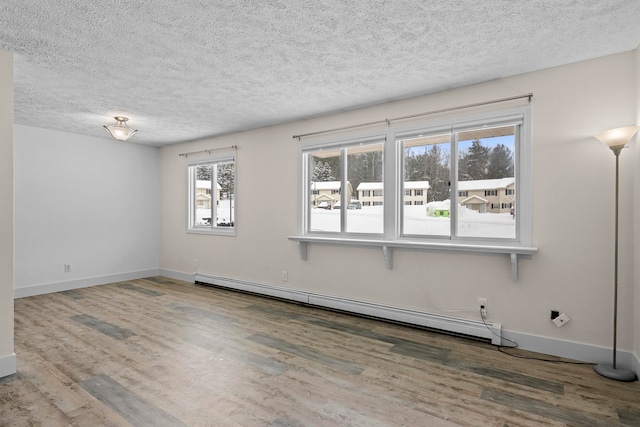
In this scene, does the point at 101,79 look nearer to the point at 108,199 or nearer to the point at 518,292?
the point at 108,199

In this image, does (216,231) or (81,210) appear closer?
Result: (81,210)

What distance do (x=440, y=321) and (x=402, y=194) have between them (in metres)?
1.42

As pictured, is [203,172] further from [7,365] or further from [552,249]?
[552,249]

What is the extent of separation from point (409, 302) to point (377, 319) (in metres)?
0.43

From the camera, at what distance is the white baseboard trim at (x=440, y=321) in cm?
274

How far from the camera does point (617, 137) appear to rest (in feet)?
8.07

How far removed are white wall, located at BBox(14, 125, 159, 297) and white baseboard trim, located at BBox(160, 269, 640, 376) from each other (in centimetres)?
201

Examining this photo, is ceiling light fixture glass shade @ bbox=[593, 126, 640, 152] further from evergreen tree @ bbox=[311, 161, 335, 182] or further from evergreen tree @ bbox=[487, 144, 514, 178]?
evergreen tree @ bbox=[311, 161, 335, 182]

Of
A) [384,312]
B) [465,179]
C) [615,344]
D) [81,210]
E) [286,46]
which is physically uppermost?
[286,46]

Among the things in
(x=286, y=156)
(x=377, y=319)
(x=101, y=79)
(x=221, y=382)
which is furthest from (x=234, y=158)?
(x=221, y=382)

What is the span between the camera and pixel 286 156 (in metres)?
4.78

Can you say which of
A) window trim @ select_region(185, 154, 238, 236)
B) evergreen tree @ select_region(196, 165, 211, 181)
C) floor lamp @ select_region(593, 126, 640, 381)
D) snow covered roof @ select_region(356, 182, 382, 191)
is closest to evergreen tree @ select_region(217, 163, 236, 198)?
window trim @ select_region(185, 154, 238, 236)

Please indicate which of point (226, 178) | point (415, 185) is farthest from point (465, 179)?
point (226, 178)

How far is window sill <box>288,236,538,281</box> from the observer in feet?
9.92
